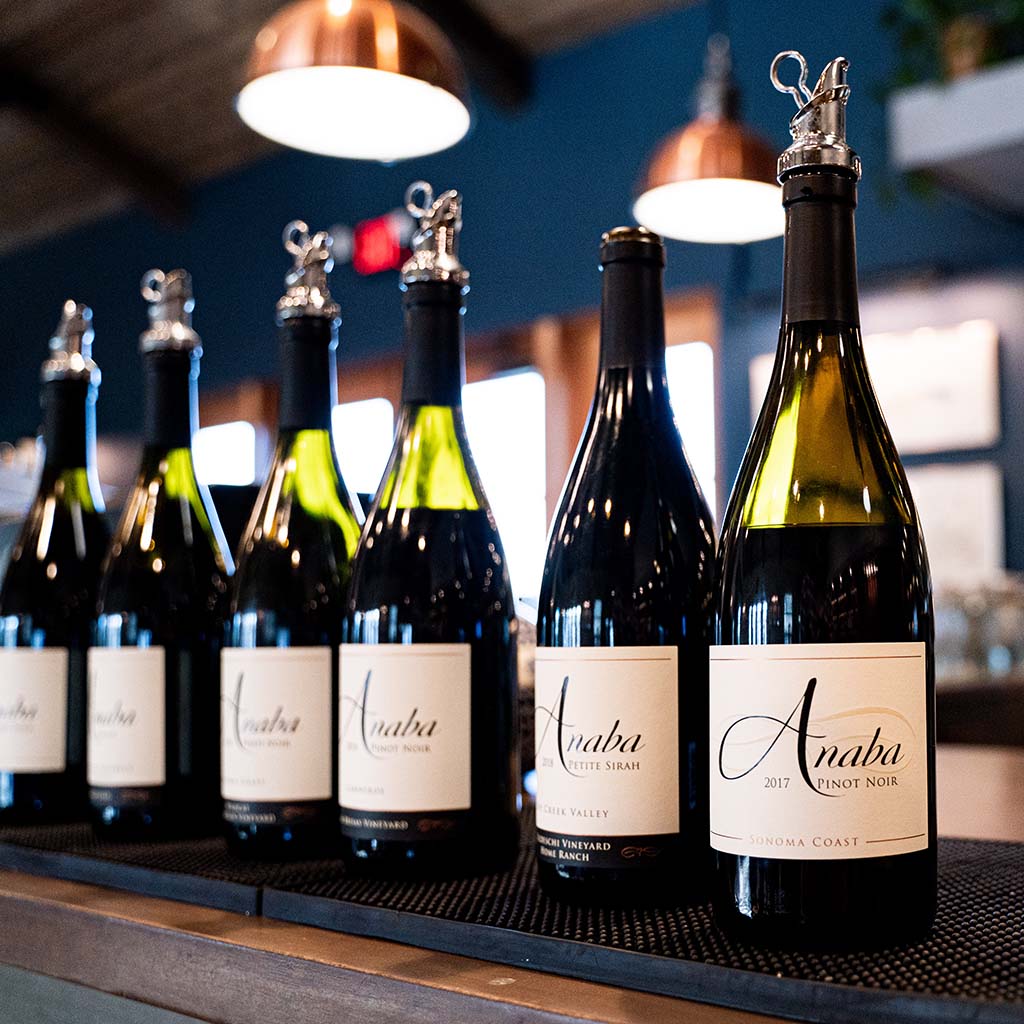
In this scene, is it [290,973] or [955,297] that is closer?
[290,973]

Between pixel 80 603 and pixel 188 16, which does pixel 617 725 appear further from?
pixel 188 16

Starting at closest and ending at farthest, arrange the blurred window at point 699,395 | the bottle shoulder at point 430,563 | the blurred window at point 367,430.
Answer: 1. the bottle shoulder at point 430,563
2. the blurred window at point 699,395
3. the blurred window at point 367,430

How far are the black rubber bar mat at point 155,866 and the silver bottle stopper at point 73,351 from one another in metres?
0.30

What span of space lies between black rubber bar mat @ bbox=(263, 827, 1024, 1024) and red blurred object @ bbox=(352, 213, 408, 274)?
4191mm

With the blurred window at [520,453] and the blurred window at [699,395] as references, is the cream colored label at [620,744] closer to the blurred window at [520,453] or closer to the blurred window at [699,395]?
the blurred window at [699,395]

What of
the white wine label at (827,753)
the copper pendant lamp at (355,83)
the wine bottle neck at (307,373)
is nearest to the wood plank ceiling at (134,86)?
the copper pendant lamp at (355,83)

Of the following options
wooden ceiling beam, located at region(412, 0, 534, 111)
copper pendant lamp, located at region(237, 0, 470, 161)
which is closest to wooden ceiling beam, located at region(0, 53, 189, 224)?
wooden ceiling beam, located at region(412, 0, 534, 111)

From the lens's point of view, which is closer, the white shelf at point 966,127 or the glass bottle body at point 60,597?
the glass bottle body at point 60,597

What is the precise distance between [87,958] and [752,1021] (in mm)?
309

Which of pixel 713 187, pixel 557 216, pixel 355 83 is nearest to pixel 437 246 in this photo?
pixel 355 83

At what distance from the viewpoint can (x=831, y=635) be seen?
0.45 m

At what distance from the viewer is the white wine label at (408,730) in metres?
0.58

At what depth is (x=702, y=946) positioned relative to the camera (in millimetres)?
434

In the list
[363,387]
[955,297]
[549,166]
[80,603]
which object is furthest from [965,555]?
[80,603]
